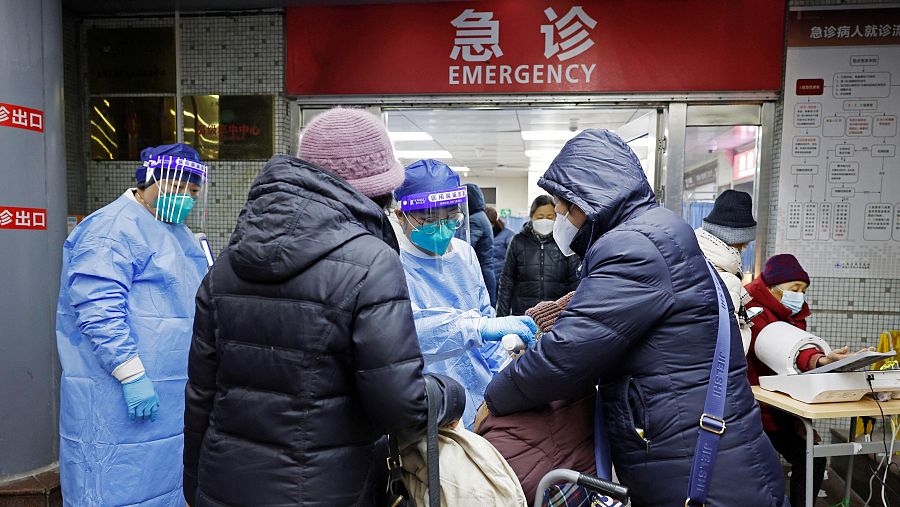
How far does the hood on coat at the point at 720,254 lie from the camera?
250 cm

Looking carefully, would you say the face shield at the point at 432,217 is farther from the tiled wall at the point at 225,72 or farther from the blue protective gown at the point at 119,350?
the tiled wall at the point at 225,72

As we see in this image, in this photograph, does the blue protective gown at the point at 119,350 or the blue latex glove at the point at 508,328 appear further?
the blue protective gown at the point at 119,350

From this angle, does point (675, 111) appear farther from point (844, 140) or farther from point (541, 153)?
point (541, 153)

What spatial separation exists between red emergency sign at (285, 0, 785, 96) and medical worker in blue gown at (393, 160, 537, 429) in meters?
2.12

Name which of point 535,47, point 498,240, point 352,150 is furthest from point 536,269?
point 352,150

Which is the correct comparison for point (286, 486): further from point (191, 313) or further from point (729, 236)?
point (729, 236)

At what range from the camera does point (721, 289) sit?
1474 millimetres

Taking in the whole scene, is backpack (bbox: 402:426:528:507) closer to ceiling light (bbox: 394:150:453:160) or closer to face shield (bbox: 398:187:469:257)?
face shield (bbox: 398:187:469:257)

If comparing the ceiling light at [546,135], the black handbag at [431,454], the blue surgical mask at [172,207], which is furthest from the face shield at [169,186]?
the ceiling light at [546,135]

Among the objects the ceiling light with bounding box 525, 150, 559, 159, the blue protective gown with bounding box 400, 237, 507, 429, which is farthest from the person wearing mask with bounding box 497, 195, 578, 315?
the ceiling light with bounding box 525, 150, 559, 159

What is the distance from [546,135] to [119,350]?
7.15 meters

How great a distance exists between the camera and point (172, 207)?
2357mm

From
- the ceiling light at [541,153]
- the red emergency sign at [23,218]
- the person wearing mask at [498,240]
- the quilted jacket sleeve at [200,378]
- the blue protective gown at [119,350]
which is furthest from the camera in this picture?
the ceiling light at [541,153]

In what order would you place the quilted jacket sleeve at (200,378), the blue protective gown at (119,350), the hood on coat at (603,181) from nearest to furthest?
the quilted jacket sleeve at (200,378), the hood on coat at (603,181), the blue protective gown at (119,350)
